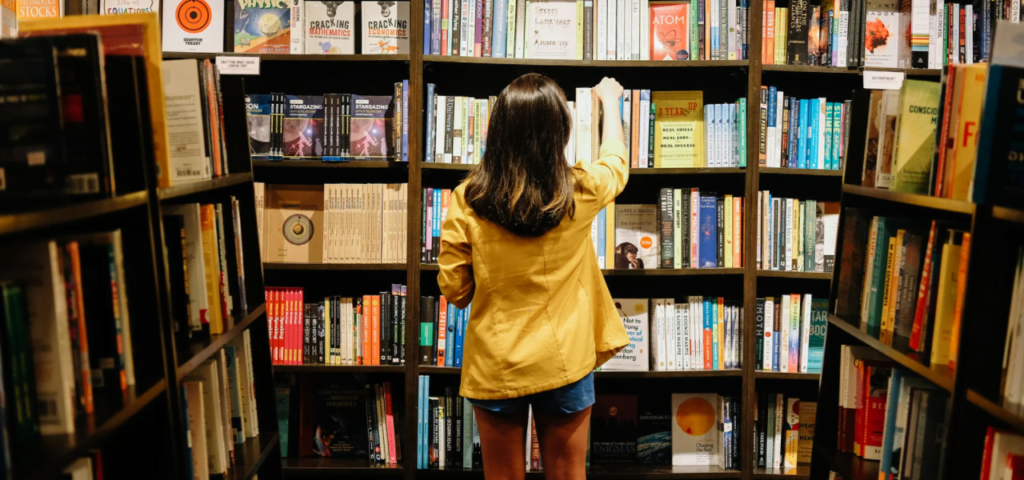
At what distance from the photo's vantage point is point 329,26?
2.59 meters

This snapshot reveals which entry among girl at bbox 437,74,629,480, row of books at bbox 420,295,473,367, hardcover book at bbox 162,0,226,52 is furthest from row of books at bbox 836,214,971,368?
hardcover book at bbox 162,0,226,52

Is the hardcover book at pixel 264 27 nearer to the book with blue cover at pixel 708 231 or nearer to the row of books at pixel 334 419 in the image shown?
the row of books at pixel 334 419

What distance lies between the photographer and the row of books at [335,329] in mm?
2541

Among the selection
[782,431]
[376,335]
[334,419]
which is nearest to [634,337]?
[782,431]

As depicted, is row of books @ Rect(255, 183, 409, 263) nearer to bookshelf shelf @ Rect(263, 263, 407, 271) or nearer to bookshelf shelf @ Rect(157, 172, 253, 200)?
bookshelf shelf @ Rect(263, 263, 407, 271)

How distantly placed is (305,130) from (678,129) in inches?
52.5

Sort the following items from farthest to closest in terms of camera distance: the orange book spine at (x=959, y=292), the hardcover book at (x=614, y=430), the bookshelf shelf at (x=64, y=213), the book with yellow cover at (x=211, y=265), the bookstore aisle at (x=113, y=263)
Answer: the hardcover book at (x=614, y=430)
the book with yellow cover at (x=211, y=265)
the orange book spine at (x=959, y=292)
the bookstore aisle at (x=113, y=263)
the bookshelf shelf at (x=64, y=213)

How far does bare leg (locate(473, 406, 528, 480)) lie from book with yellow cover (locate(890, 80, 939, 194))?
106 centimetres

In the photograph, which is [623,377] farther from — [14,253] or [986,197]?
[14,253]

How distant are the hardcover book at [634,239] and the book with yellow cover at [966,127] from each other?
51.2 inches

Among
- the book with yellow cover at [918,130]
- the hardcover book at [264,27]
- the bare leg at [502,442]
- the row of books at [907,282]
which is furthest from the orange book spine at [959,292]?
the hardcover book at [264,27]

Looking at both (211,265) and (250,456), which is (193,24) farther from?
(250,456)

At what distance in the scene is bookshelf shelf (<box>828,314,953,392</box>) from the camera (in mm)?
1222

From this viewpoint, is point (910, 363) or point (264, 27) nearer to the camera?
point (910, 363)
